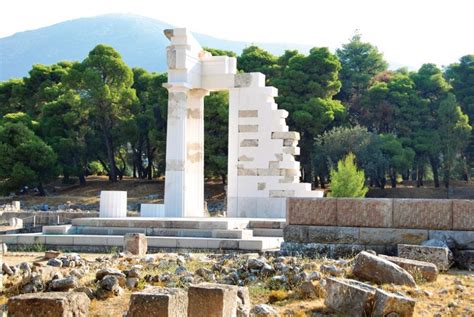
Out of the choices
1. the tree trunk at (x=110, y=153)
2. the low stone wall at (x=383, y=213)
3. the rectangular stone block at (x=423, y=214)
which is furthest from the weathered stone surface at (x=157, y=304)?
the tree trunk at (x=110, y=153)

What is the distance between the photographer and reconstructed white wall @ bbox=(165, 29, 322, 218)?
20172mm

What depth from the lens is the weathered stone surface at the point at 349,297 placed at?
6762 mm

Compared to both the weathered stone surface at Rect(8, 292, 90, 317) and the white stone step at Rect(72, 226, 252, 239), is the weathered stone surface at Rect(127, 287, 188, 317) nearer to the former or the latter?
the weathered stone surface at Rect(8, 292, 90, 317)

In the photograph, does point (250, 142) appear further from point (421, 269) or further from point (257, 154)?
point (421, 269)

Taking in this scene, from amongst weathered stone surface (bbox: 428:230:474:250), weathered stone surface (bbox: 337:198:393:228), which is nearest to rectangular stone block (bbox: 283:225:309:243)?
weathered stone surface (bbox: 337:198:393:228)

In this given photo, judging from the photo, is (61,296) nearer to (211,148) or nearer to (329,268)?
(329,268)

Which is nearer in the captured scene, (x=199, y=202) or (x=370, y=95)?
(x=199, y=202)

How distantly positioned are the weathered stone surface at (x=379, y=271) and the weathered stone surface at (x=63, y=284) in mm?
3643

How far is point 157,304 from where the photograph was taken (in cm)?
604

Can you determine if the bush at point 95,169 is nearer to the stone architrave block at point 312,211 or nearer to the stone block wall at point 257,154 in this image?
the stone block wall at point 257,154

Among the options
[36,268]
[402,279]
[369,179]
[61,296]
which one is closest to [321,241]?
[402,279]

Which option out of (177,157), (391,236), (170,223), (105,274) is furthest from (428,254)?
(177,157)

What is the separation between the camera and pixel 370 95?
42.2m

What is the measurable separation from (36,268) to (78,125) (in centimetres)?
3582
